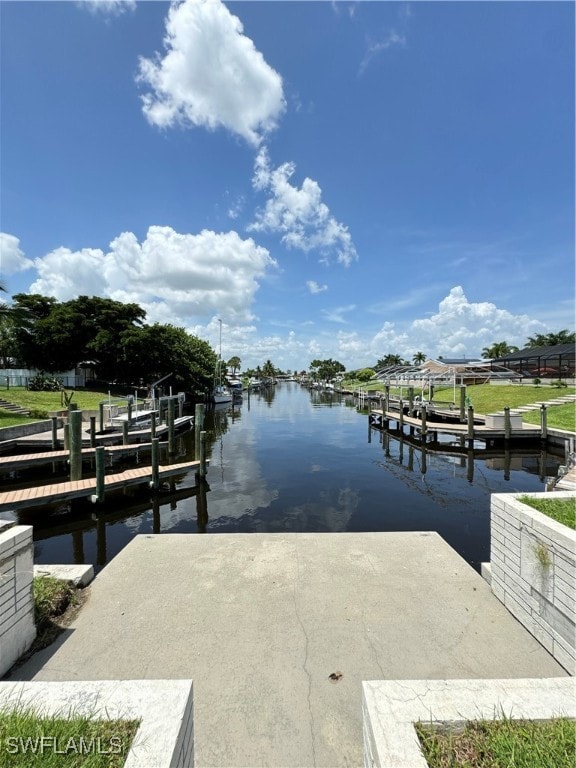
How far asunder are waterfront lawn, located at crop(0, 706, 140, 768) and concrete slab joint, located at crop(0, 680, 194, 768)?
0.03 metres

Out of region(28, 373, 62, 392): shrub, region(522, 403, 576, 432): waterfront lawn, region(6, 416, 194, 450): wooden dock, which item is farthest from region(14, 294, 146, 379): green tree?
region(522, 403, 576, 432): waterfront lawn

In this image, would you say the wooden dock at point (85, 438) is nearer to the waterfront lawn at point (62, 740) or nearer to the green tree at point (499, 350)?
the waterfront lawn at point (62, 740)

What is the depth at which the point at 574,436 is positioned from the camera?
17688 millimetres

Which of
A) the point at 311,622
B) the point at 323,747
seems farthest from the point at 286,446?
the point at 323,747

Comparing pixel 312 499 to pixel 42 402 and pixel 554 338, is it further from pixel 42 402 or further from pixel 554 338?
pixel 554 338

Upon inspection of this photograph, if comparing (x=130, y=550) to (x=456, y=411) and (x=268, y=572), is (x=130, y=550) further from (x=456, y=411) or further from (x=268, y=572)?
(x=456, y=411)

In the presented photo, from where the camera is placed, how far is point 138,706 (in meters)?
2.17

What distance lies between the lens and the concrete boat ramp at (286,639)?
296 centimetres

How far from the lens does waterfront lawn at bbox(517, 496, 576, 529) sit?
398 cm

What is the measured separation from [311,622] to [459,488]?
10718 mm

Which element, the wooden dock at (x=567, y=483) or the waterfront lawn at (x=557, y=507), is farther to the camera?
the wooden dock at (x=567, y=483)

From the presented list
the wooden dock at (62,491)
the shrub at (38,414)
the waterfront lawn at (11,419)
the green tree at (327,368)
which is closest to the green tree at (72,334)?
the shrub at (38,414)

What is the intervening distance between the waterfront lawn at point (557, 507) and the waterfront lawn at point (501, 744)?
2.36m

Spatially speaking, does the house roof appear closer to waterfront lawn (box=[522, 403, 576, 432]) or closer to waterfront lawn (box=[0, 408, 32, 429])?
waterfront lawn (box=[522, 403, 576, 432])
